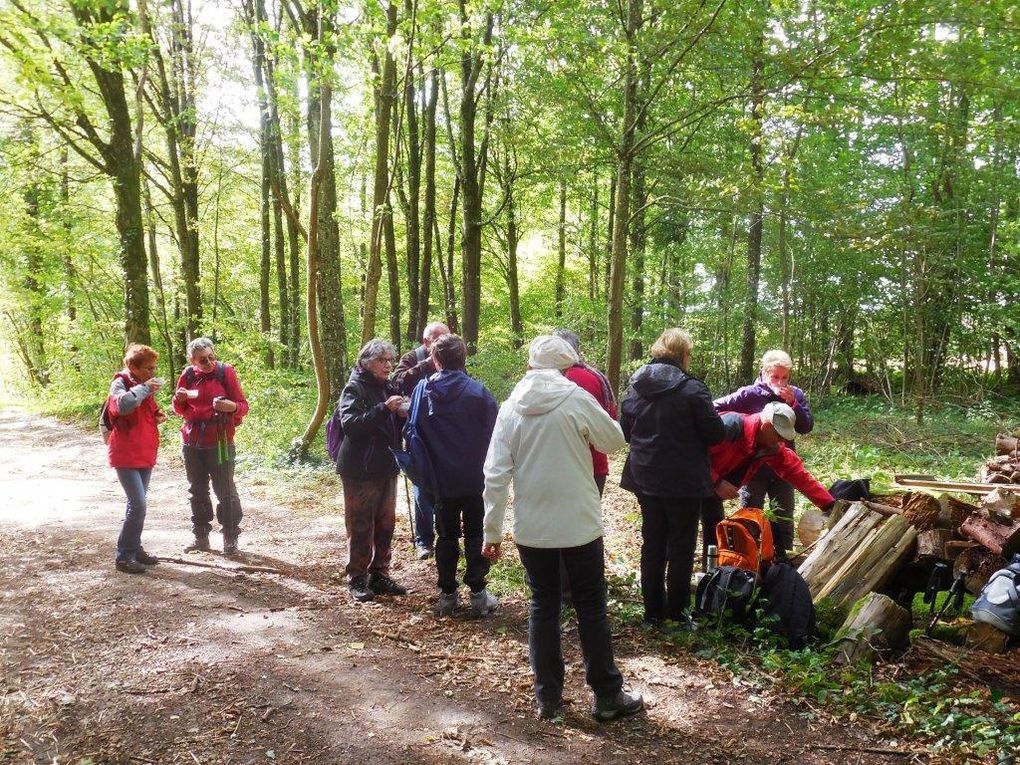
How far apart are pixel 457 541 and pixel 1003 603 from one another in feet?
11.8

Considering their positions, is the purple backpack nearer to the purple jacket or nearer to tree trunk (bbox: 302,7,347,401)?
the purple jacket

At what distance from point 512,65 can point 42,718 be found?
1393 cm

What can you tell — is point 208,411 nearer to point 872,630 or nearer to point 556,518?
point 556,518

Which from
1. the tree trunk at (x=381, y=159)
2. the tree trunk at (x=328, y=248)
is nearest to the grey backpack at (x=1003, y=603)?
the tree trunk at (x=381, y=159)

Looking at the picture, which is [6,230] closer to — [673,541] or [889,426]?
[673,541]

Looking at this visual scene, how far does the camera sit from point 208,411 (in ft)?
21.2

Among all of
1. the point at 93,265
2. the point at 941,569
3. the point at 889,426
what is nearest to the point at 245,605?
the point at 941,569

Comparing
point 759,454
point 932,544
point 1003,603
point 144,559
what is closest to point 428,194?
point 144,559

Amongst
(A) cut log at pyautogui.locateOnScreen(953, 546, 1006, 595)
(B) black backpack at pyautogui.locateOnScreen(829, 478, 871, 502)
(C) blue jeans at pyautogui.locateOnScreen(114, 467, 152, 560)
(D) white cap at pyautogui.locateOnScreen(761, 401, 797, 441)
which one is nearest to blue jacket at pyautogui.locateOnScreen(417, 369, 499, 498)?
(D) white cap at pyautogui.locateOnScreen(761, 401, 797, 441)

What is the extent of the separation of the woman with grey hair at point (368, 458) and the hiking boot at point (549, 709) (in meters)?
2.28

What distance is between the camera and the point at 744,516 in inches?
189

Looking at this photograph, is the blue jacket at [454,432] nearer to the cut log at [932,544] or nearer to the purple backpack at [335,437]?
the purple backpack at [335,437]

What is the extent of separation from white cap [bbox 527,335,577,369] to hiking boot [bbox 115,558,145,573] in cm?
453

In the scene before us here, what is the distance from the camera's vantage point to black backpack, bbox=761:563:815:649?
14.3ft
